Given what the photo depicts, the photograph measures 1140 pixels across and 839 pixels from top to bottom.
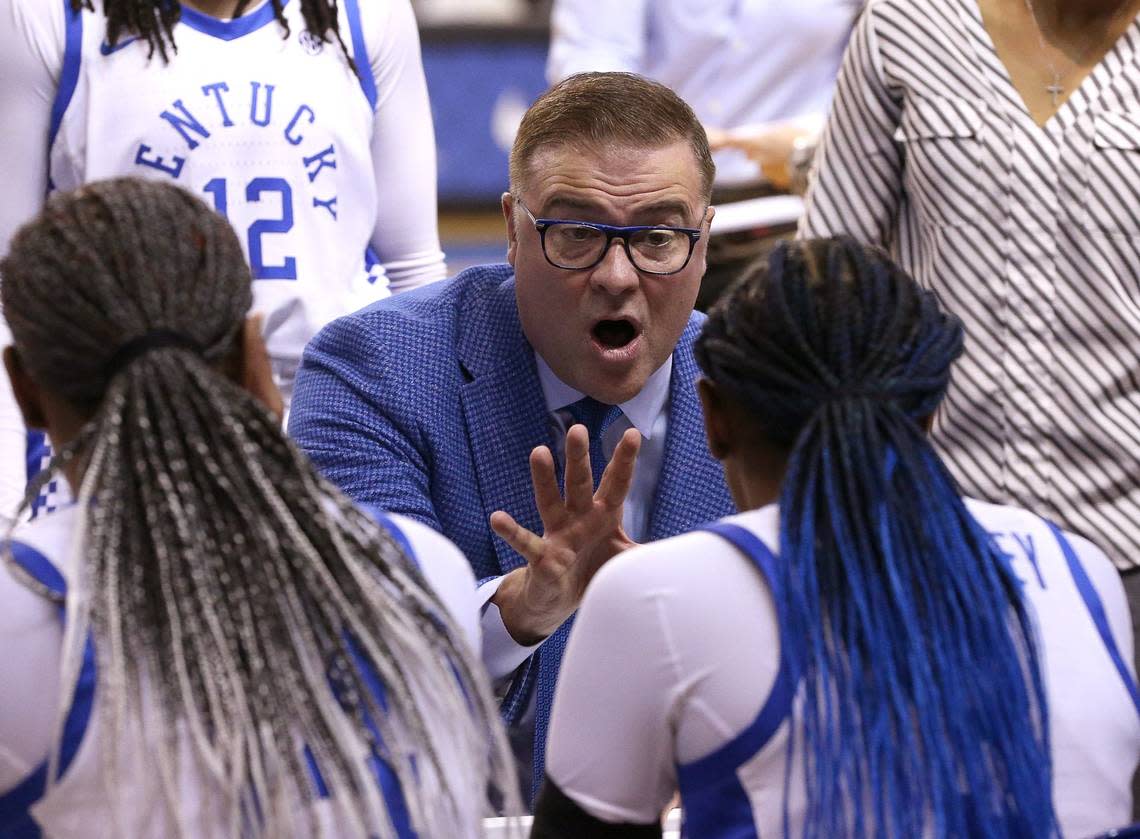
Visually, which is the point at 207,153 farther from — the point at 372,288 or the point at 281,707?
the point at 281,707

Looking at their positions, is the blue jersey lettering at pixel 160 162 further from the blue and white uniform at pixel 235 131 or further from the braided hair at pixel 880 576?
the braided hair at pixel 880 576

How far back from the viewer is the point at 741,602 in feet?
5.15

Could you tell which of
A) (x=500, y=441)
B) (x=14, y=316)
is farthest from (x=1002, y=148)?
(x=14, y=316)

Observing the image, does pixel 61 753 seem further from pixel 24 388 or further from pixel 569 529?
pixel 569 529

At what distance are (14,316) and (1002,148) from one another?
4.17ft

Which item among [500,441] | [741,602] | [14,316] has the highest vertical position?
[14,316]

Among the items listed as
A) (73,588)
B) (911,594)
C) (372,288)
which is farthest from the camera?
(372,288)

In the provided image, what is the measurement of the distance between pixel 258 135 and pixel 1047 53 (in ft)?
3.57

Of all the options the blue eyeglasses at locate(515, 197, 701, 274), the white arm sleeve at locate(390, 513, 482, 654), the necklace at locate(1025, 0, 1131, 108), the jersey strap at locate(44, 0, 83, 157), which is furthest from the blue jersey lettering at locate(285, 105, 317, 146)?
the white arm sleeve at locate(390, 513, 482, 654)

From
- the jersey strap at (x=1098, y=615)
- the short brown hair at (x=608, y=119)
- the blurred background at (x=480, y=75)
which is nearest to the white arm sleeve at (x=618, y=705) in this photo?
the jersey strap at (x=1098, y=615)

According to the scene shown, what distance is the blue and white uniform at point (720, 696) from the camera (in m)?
1.55

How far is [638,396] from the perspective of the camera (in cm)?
252

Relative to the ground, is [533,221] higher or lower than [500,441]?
higher

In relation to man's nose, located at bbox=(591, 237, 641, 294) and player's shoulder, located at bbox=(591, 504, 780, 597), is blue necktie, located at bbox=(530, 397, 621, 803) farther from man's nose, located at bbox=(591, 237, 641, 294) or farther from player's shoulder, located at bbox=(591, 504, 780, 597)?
player's shoulder, located at bbox=(591, 504, 780, 597)
